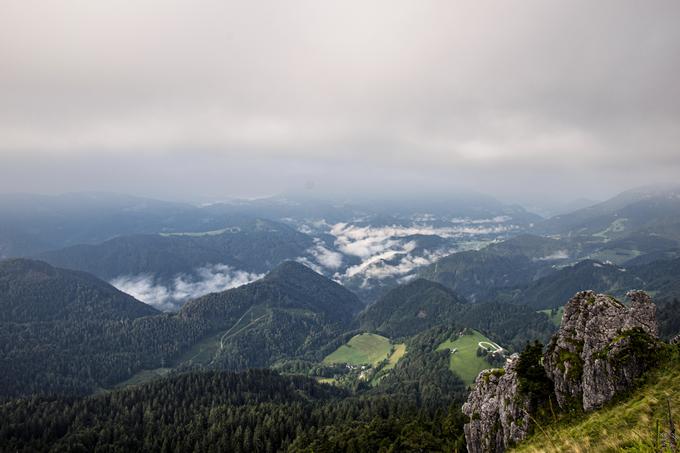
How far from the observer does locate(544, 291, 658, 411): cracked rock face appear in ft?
168

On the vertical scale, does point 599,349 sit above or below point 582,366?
above

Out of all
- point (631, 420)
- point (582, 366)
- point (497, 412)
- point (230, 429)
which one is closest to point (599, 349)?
point (582, 366)

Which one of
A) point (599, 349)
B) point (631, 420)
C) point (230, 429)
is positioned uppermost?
point (631, 420)

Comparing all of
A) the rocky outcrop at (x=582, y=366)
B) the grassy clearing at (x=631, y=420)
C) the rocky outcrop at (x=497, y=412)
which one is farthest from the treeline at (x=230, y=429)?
the grassy clearing at (x=631, y=420)

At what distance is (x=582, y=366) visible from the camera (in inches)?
2292

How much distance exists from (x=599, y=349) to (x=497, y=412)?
25633 millimetres

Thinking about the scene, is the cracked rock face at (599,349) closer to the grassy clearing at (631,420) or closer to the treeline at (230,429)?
the grassy clearing at (631,420)

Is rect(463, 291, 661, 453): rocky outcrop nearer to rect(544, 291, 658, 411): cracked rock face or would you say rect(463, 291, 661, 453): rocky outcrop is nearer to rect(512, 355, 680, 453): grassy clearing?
rect(544, 291, 658, 411): cracked rock face

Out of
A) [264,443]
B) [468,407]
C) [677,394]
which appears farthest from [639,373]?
[264,443]

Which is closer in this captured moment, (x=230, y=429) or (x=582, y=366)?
(x=582, y=366)

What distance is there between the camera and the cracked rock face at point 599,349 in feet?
168

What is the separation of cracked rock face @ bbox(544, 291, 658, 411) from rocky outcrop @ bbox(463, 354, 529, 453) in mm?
7415

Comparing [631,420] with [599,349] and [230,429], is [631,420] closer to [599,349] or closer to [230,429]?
[599,349]

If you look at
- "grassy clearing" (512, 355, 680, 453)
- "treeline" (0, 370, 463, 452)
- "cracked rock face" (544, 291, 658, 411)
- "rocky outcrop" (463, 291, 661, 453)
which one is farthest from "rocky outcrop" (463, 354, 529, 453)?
"treeline" (0, 370, 463, 452)
